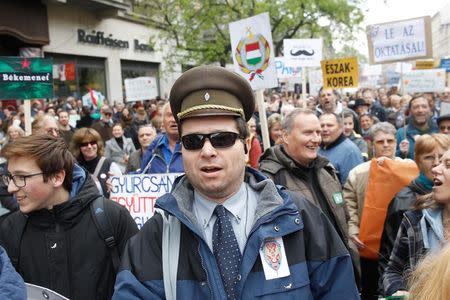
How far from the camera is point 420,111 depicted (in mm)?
6574

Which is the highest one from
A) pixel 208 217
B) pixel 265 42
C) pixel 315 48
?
pixel 315 48

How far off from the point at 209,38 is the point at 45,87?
74.0ft

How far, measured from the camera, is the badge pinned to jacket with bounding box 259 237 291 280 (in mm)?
1686

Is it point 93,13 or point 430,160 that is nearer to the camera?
point 430,160

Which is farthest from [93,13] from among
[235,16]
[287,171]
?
[287,171]

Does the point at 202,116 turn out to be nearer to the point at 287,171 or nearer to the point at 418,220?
the point at 418,220

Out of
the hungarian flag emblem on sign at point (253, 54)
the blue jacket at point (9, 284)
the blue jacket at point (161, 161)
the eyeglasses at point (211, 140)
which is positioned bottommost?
the blue jacket at point (9, 284)

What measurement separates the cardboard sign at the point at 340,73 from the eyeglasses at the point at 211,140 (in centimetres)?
759

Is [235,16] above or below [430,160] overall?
above

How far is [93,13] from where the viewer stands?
21969 millimetres

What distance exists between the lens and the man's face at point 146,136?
6.27 metres

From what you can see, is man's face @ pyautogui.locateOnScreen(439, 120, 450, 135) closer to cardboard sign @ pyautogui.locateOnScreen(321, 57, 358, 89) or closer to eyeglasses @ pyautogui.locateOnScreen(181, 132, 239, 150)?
cardboard sign @ pyautogui.locateOnScreen(321, 57, 358, 89)

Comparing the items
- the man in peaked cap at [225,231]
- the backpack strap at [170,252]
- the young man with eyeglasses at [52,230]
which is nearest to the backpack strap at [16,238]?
the young man with eyeglasses at [52,230]

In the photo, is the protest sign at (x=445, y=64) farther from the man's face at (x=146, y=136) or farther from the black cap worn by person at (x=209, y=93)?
the black cap worn by person at (x=209, y=93)
